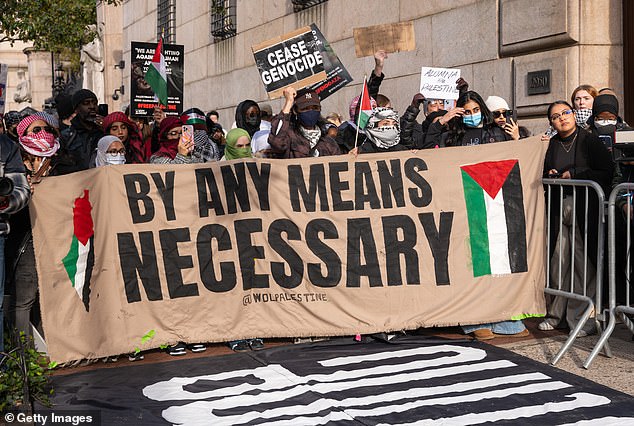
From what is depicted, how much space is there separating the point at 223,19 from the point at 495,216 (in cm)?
1433

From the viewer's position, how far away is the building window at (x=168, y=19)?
24500 millimetres

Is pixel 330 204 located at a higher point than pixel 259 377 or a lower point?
higher

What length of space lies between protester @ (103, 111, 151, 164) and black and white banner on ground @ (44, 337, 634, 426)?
8.94 ft

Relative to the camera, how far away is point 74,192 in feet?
23.2

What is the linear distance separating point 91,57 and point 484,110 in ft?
92.6

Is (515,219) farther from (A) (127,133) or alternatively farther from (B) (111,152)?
(A) (127,133)

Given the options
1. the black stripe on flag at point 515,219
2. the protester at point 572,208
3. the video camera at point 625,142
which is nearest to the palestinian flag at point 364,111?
the black stripe on flag at point 515,219

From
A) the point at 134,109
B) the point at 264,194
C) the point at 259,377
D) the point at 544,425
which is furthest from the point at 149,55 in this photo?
the point at 544,425

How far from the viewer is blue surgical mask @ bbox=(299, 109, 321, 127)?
800cm

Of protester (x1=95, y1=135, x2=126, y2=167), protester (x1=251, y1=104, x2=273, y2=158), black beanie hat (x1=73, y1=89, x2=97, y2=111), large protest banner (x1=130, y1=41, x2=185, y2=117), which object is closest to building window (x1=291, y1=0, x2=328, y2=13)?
protester (x1=251, y1=104, x2=273, y2=158)

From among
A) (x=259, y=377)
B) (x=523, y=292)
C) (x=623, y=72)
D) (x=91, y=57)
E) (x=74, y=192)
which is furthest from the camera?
(x=91, y=57)

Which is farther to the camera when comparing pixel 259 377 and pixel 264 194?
pixel 264 194

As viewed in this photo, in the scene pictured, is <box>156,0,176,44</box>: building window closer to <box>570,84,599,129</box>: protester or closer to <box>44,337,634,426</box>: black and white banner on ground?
<box>570,84,599,129</box>: protester

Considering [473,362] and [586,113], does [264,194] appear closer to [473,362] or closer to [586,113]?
[473,362]
